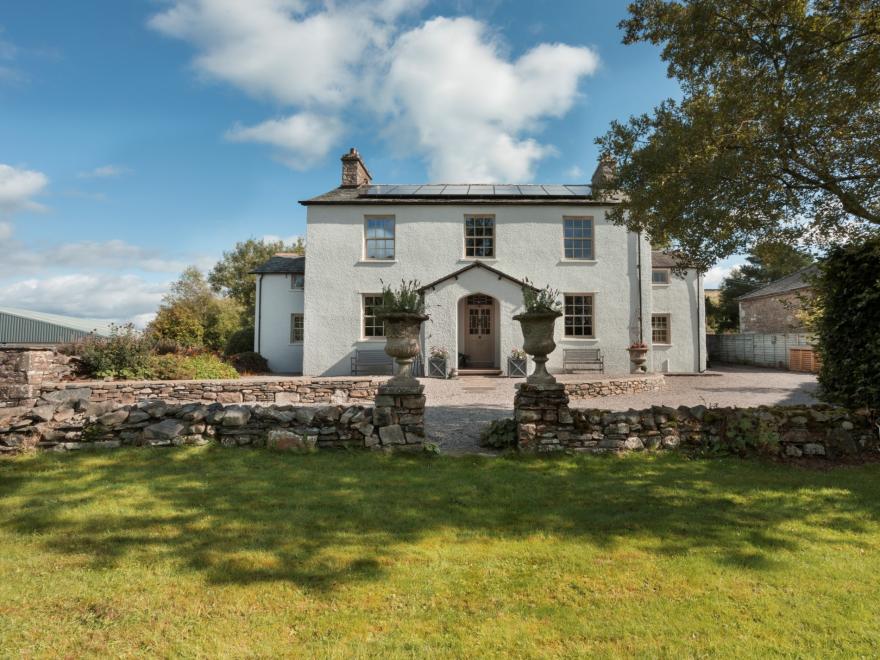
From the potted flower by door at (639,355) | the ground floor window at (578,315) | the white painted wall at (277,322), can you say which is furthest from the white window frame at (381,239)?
the potted flower by door at (639,355)

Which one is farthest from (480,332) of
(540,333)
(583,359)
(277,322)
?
(540,333)

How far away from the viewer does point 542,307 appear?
260 inches

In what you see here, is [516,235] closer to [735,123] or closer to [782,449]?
[735,123]

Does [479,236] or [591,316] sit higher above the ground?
[479,236]

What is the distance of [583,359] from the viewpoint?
1720 centimetres

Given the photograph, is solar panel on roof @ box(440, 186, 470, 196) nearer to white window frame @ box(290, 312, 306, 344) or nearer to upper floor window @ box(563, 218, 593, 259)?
upper floor window @ box(563, 218, 593, 259)

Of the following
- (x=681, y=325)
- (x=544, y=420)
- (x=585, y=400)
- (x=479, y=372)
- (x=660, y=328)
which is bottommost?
(x=585, y=400)

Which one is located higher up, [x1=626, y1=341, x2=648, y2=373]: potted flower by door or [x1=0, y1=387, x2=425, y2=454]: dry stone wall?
[x1=626, y1=341, x2=648, y2=373]: potted flower by door

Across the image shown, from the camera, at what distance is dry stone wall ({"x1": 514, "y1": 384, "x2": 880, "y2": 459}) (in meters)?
5.79

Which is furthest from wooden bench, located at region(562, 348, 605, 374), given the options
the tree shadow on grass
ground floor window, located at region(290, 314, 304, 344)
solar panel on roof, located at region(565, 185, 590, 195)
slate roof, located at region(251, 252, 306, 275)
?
slate roof, located at region(251, 252, 306, 275)

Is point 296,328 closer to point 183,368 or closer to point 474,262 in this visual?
point 183,368

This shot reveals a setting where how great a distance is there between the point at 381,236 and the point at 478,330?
5509 millimetres

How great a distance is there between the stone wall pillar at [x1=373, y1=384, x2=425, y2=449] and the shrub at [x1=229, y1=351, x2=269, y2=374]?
14211 millimetres

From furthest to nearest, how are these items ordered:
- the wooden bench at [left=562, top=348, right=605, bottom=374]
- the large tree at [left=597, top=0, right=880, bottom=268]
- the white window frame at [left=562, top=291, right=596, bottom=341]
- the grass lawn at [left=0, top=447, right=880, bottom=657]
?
the white window frame at [left=562, top=291, right=596, bottom=341]
the wooden bench at [left=562, top=348, right=605, bottom=374]
the large tree at [left=597, top=0, right=880, bottom=268]
the grass lawn at [left=0, top=447, right=880, bottom=657]
